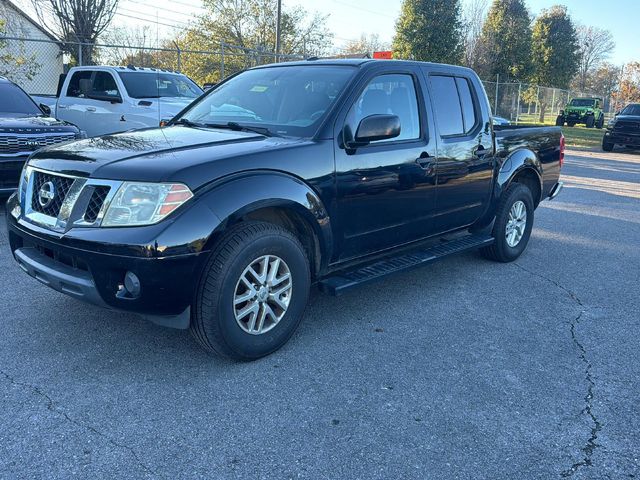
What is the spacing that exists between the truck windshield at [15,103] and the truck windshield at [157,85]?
1914 mm

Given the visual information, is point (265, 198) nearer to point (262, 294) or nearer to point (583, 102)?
point (262, 294)

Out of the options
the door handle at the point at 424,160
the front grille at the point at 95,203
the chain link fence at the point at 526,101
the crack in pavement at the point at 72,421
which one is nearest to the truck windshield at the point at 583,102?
the chain link fence at the point at 526,101

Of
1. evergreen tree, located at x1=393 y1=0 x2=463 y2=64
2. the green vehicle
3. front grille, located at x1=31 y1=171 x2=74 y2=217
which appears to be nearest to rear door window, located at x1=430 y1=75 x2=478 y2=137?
front grille, located at x1=31 y1=171 x2=74 y2=217

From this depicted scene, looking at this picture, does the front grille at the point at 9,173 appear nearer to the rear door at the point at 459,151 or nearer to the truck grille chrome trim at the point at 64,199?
the truck grille chrome trim at the point at 64,199

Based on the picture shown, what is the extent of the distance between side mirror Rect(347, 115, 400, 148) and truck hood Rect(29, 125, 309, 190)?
425 millimetres

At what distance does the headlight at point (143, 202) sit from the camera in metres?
2.94

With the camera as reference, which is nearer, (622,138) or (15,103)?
(15,103)

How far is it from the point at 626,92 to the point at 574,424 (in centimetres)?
5907

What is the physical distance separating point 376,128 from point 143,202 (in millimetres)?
1590

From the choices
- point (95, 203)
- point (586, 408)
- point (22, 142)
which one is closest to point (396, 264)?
point (586, 408)

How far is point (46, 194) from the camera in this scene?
3332mm

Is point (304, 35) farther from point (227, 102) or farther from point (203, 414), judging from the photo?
point (203, 414)

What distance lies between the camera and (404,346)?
147 inches

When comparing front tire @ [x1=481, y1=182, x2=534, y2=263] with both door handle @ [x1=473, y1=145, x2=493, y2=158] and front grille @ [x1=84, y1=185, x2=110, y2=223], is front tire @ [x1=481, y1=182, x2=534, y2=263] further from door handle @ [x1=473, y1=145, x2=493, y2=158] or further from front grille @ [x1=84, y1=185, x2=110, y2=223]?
front grille @ [x1=84, y1=185, x2=110, y2=223]
